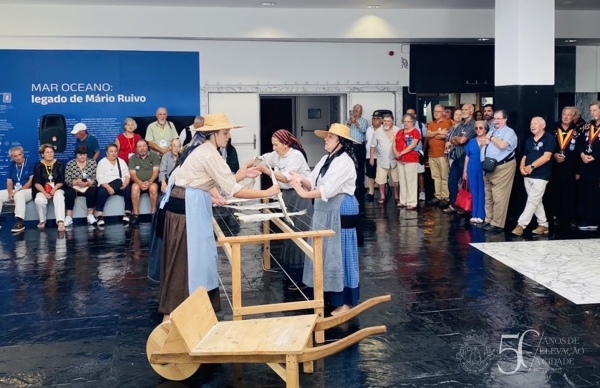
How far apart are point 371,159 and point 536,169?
3.77 metres

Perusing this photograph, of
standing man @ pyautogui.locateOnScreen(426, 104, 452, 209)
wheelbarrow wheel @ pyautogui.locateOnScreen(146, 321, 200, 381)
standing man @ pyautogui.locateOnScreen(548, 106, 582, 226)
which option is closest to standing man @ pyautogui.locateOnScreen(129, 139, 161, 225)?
standing man @ pyautogui.locateOnScreen(426, 104, 452, 209)

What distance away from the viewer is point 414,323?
5.15 metres

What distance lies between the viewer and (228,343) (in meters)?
3.68

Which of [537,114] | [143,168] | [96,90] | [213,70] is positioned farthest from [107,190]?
[537,114]

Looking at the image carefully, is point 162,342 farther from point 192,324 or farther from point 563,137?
point 563,137

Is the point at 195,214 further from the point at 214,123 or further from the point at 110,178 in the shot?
the point at 110,178

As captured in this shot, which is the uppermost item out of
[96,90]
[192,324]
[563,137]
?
[96,90]

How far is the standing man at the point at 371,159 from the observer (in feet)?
38.8

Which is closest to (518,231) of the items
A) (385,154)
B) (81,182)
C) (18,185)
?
(385,154)

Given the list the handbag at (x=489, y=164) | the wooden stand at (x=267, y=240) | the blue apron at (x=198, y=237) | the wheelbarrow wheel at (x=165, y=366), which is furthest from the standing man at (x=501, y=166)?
the wheelbarrow wheel at (x=165, y=366)

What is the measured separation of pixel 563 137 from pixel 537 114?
1.73 feet

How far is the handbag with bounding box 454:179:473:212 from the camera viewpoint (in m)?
9.90

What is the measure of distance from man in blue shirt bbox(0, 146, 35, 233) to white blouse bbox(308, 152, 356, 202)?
5964mm

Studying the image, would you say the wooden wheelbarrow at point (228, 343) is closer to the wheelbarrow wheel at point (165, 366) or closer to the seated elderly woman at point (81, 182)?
the wheelbarrow wheel at point (165, 366)
